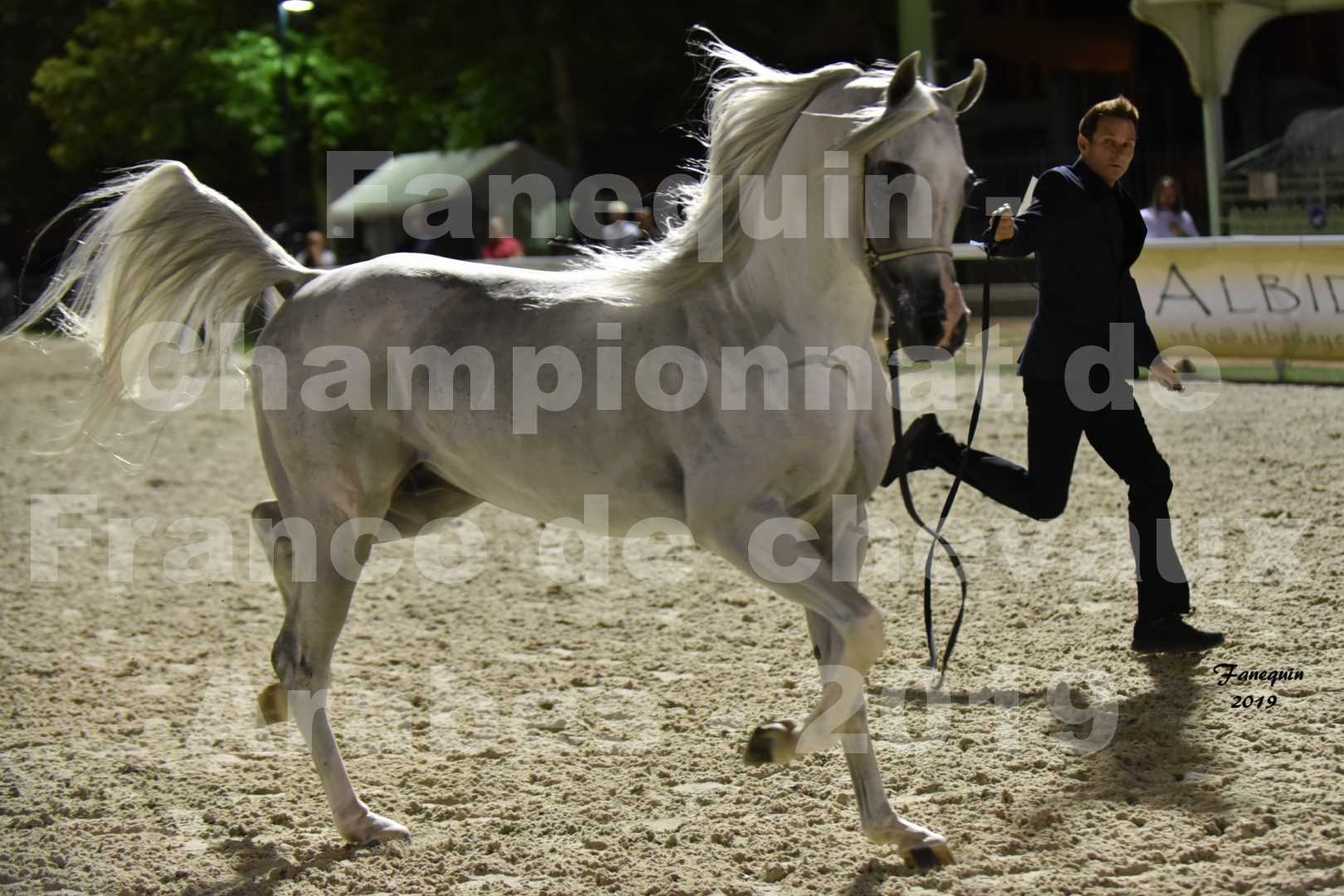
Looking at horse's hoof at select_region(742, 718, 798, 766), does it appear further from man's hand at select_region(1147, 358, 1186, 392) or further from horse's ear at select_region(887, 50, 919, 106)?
man's hand at select_region(1147, 358, 1186, 392)

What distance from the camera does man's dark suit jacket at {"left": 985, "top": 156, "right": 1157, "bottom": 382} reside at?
466cm

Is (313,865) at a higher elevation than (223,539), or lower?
higher

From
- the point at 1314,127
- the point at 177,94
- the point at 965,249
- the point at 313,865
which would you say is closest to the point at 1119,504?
the point at 313,865

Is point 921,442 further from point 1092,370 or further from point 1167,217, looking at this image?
point 1167,217

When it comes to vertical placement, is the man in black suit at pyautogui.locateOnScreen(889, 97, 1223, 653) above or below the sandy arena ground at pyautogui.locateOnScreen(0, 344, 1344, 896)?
above

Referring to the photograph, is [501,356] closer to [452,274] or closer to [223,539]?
[452,274]

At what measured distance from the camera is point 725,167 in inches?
148

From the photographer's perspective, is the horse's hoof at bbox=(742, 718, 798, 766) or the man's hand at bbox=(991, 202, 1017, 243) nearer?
the horse's hoof at bbox=(742, 718, 798, 766)

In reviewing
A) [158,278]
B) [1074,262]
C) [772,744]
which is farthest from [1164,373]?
[158,278]

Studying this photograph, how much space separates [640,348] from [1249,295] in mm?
8258

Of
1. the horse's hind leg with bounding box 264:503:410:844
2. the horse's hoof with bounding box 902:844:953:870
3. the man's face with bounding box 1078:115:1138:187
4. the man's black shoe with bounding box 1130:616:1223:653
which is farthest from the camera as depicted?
the man's black shoe with bounding box 1130:616:1223:653

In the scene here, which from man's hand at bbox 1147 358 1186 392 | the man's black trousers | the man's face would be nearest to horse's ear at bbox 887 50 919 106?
the man's face

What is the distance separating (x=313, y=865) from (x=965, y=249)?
10528 mm

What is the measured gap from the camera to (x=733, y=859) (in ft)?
12.3
